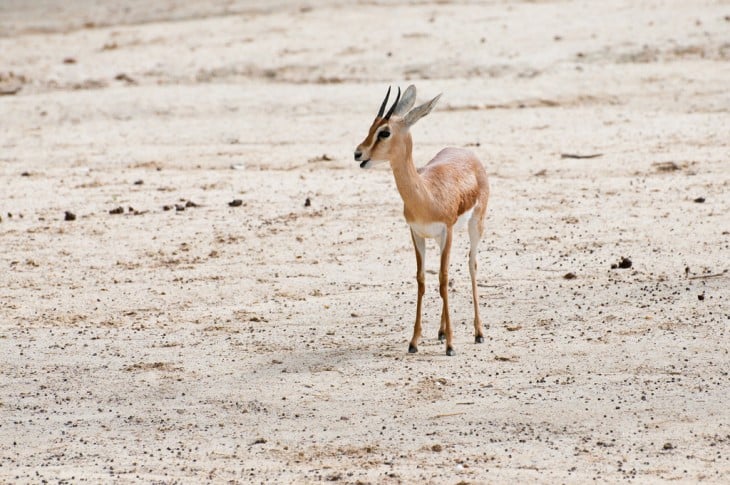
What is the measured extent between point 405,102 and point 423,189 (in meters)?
0.56

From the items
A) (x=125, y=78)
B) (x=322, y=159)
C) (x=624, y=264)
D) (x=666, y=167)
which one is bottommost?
(x=624, y=264)

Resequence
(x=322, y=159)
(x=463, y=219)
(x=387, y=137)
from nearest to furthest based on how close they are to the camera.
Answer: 1. (x=387, y=137)
2. (x=463, y=219)
3. (x=322, y=159)

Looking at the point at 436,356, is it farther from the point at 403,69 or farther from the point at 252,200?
the point at 403,69

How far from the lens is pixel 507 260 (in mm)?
9953

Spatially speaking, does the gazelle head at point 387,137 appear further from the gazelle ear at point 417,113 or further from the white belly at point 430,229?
the white belly at point 430,229

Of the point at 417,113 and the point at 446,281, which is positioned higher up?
the point at 417,113

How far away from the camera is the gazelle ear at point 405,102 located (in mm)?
8070

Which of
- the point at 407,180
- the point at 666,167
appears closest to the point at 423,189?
the point at 407,180

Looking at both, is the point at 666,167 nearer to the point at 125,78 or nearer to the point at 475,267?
the point at 475,267

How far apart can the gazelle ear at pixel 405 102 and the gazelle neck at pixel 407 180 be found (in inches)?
8.3

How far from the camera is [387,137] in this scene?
782 cm

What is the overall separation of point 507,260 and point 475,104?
14.6ft

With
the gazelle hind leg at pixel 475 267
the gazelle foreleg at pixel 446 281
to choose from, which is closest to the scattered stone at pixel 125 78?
the gazelle hind leg at pixel 475 267

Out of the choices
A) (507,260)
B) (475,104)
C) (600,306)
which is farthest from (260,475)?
(475,104)
